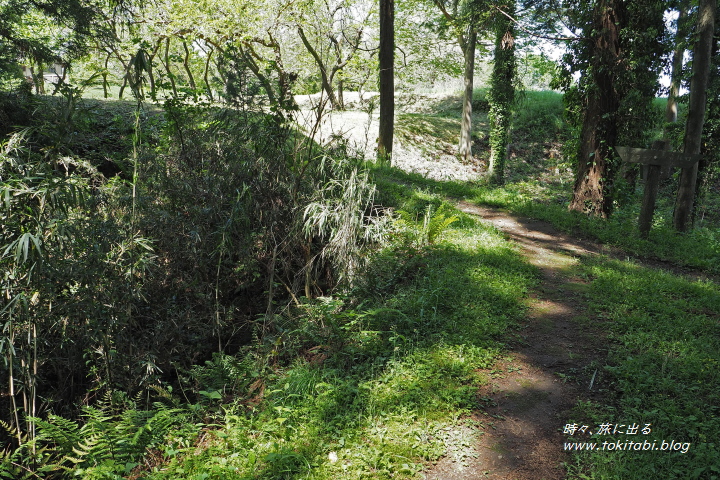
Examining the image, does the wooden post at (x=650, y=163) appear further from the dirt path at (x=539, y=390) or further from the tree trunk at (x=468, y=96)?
the tree trunk at (x=468, y=96)

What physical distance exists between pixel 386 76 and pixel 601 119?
18.5 ft

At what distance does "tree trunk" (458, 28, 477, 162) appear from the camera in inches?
624

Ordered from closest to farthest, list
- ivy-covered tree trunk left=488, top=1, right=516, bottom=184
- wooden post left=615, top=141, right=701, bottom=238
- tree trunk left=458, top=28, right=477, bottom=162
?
1. wooden post left=615, top=141, right=701, bottom=238
2. ivy-covered tree trunk left=488, top=1, right=516, bottom=184
3. tree trunk left=458, top=28, right=477, bottom=162

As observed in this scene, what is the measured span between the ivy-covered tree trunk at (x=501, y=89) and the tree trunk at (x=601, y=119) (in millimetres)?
3327

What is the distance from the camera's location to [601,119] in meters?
9.28

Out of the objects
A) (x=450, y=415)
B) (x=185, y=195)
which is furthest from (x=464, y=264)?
(x=185, y=195)

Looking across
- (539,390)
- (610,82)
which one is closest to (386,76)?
(610,82)

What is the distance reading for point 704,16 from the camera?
29.2 feet

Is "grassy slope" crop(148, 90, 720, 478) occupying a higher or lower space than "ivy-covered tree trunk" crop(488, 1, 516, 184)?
lower

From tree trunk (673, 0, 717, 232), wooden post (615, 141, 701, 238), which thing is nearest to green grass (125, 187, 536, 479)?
wooden post (615, 141, 701, 238)

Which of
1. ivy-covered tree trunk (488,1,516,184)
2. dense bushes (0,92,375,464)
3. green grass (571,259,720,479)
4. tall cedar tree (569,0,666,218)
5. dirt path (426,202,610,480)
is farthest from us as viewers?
ivy-covered tree trunk (488,1,516,184)

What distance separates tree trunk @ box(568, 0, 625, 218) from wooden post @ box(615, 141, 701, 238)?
1.23 metres

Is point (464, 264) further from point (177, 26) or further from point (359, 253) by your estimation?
point (177, 26)

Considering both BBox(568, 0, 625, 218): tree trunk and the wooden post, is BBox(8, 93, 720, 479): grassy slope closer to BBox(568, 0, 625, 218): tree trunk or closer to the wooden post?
the wooden post
